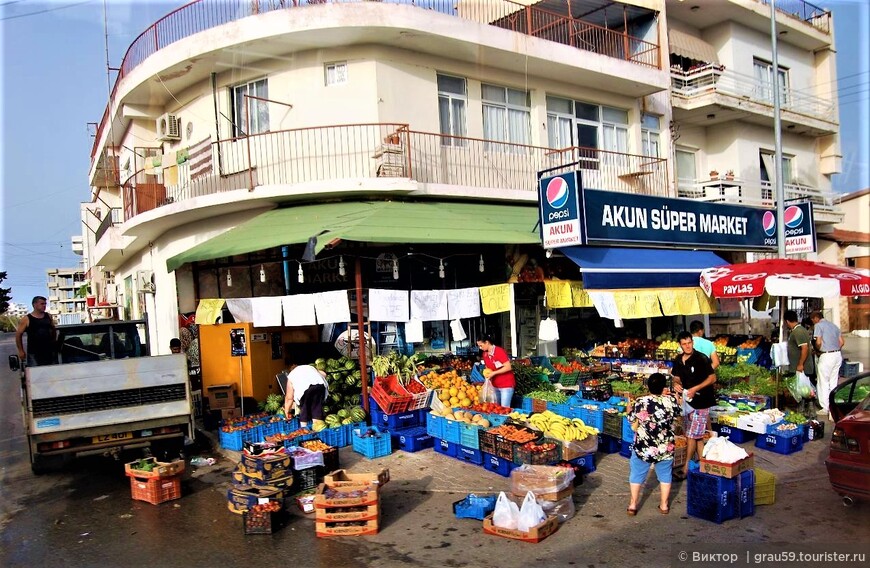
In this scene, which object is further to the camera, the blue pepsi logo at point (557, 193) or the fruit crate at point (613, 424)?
the blue pepsi logo at point (557, 193)


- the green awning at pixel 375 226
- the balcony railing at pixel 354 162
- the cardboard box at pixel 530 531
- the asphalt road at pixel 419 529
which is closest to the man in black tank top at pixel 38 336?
the asphalt road at pixel 419 529

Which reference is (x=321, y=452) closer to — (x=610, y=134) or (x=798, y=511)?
(x=798, y=511)

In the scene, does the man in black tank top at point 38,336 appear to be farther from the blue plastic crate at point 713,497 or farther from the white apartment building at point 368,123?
the blue plastic crate at point 713,497

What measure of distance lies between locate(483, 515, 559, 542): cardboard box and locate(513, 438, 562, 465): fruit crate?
1.24 meters

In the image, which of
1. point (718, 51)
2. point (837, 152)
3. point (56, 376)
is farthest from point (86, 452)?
point (837, 152)

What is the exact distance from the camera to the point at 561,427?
8.50 meters

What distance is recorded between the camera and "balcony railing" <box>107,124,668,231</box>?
45.1ft

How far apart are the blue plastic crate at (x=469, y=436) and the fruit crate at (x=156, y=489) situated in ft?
12.5

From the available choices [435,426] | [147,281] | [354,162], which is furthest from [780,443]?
[147,281]

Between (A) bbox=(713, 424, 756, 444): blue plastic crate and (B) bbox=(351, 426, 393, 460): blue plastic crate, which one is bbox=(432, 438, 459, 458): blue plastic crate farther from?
(A) bbox=(713, 424, 756, 444): blue plastic crate

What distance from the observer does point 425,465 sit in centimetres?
902

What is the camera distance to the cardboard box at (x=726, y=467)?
249 inches

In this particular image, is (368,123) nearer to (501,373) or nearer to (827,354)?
(501,373)

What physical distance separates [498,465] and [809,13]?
25552mm
